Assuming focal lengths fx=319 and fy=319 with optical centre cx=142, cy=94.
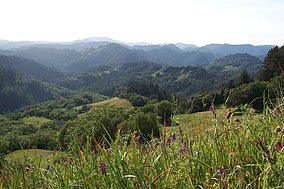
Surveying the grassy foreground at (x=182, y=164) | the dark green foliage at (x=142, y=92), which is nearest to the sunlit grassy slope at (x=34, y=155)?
the grassy foreground at (x=182, y=164)

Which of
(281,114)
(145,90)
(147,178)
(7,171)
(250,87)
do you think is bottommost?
(145,90)

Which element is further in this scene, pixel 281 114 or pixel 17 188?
pixel 281 114

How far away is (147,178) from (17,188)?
114 cm

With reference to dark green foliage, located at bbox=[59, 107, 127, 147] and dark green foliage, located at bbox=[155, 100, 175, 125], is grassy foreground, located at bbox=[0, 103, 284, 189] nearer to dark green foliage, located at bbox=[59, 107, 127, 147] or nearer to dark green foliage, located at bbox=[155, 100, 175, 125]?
dark green foliage, located at bbox=[59, 107, 127, 147]

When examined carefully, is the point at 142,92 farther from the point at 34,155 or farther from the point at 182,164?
the point at 182,164

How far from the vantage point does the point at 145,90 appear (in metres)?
142

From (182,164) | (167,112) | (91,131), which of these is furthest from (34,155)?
(167,112)

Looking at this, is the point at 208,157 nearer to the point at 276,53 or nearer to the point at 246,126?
the point at 246,126

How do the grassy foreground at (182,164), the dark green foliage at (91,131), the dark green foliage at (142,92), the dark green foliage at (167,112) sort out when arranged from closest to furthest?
the grassy foreground at (182,164) < the dark green foliage at (91,131) < the dark green foliage at (167,112) < the dark green foliage at (142,92)

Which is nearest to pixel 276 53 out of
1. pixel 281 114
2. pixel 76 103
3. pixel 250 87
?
pixel 250 87

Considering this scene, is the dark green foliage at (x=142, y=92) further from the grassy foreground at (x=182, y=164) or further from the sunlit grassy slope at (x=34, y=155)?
the grassy foreground at (x=182, y=164)

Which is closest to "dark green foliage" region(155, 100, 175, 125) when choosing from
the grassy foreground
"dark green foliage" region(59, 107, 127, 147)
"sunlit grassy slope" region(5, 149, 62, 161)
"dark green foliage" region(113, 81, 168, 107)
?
the grassy foreground

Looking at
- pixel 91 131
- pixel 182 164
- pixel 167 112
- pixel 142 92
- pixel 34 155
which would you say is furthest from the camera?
pixel 142 92

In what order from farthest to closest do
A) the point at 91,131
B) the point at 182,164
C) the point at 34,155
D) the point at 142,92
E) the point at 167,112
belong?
the point at 142,92 → the point at 167,112 → the point at 34,155 → the point at 91,131 → the point at 182,164
